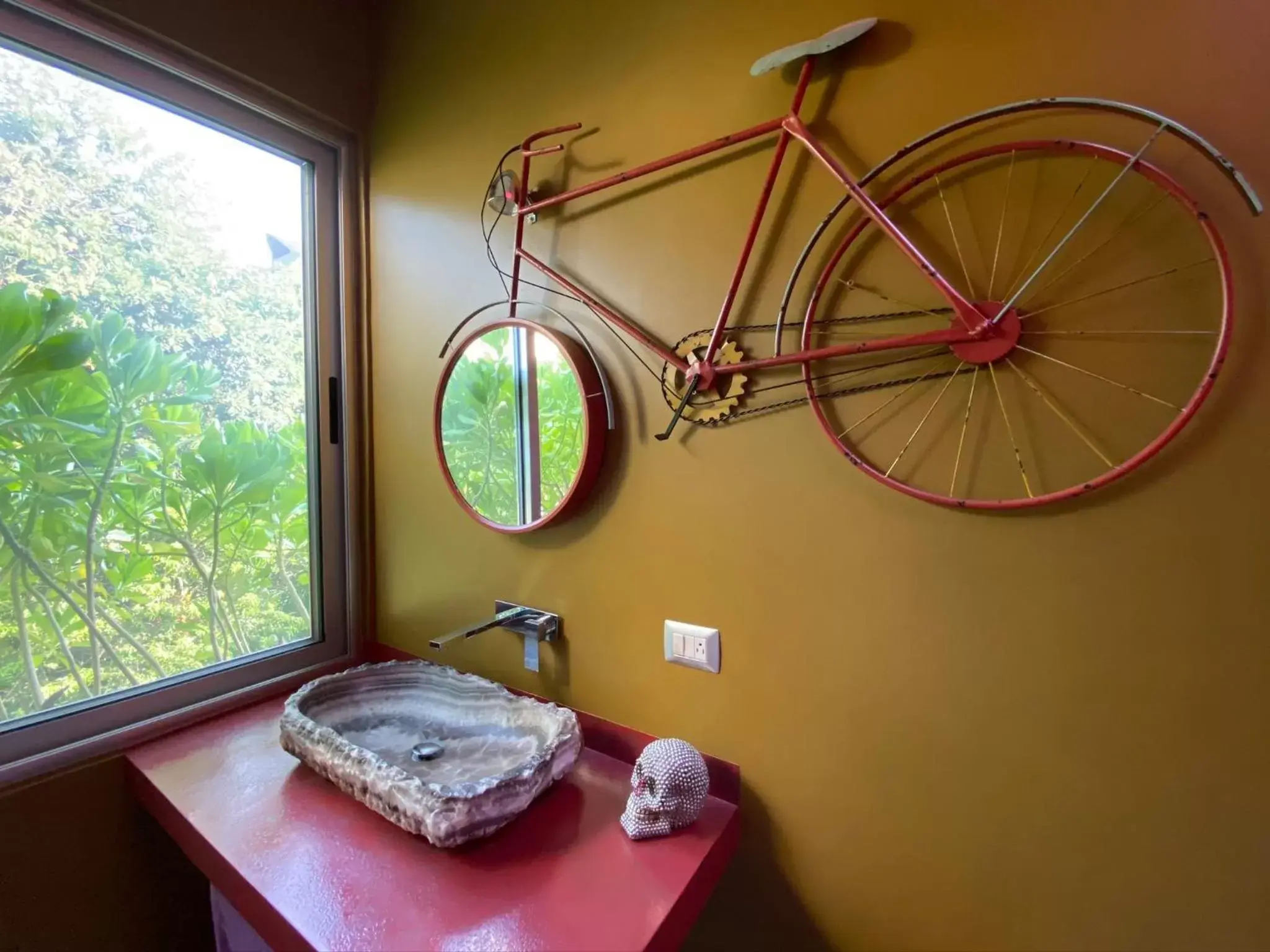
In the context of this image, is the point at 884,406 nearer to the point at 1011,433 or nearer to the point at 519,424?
the point at 1011,433

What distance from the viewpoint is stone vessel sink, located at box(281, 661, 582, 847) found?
84cm

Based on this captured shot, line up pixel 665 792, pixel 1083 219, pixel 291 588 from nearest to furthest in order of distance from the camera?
pixel 1083 219 < pixel 665 792 < pixel 291 588

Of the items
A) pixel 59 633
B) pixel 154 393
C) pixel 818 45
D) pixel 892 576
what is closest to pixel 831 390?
pixel 892 576

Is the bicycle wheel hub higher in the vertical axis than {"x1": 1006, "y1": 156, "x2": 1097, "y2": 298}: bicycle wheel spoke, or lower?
lower

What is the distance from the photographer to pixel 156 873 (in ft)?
3.91

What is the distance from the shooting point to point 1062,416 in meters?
0.74

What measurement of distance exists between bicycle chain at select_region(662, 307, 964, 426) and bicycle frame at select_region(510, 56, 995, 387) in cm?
3

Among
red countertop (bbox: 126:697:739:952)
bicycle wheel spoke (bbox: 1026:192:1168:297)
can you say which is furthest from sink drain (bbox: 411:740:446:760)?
bicycle wheel spoke (bbox: 1026:192:1168:297)

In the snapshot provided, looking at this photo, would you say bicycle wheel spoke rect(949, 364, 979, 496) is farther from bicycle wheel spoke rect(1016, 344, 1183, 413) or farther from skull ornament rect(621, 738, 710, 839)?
skull ornament rect(621, 738, 710, 839)

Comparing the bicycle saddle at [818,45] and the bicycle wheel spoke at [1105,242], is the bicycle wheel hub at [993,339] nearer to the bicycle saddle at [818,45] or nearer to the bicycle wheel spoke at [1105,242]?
the bicycle wheel spoke at [1105,242]

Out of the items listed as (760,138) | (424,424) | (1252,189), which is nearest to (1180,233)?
(1252,189)

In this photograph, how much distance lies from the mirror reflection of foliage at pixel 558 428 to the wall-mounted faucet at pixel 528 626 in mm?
227

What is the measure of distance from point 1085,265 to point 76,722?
180cm

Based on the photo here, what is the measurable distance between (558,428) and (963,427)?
2.26 feet
